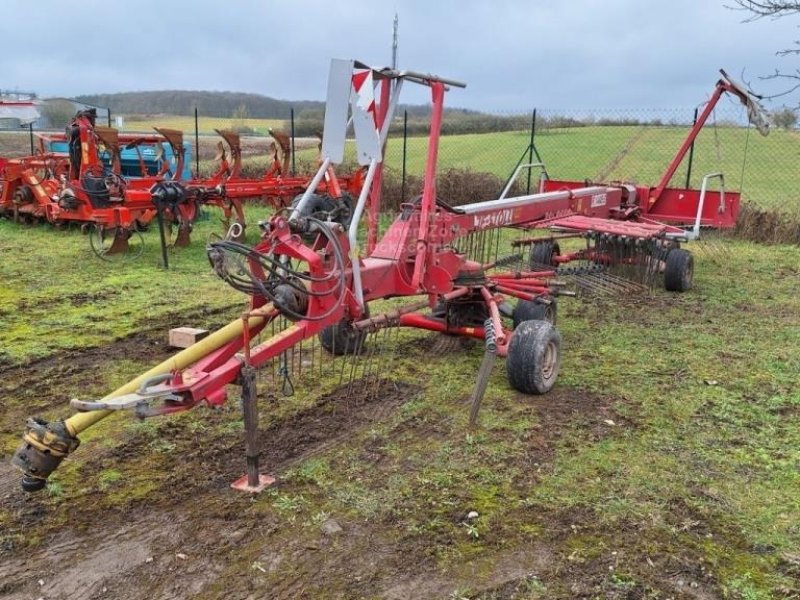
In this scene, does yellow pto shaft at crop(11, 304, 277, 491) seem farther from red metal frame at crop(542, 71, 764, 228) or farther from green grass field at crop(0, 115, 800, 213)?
green grass field at crop(0, 115, 800, 213)

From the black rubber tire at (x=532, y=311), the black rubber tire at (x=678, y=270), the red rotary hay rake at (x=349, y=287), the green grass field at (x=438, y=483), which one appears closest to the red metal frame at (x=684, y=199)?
the black rubber tire at (x=678, y=270)

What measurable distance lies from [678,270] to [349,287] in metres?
5.13

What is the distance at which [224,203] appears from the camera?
35.0ft

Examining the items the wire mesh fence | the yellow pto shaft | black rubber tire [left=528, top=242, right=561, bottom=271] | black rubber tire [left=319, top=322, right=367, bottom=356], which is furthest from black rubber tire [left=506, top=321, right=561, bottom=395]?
the wire mesh fence

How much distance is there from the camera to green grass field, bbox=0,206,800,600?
9.70 feet

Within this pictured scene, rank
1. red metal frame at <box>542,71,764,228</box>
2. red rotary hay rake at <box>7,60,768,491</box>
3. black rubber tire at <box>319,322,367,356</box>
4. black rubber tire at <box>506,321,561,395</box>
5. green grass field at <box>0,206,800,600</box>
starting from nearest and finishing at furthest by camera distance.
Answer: green grass field at <box>0,206,800,600</box> → red rotary hay rake at <box>7,60,768,491</box> → black rubber tire at <box>506,321,561,395</box> → black rubber tire at <box>319,322,367,356</box> → red metal frame at <box>542,71,764,228</box>

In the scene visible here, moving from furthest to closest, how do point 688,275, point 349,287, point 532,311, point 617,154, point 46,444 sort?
point 617,154 < point 688,275 < point 532,311 < point 349,287 < point 46,444

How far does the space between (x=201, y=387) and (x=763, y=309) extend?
6.08 m

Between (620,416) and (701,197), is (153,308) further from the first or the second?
(701,197)

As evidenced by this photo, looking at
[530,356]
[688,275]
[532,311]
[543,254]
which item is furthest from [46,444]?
[688,275]

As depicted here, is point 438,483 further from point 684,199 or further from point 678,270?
point 684,199

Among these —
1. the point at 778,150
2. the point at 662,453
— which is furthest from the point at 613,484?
the point at 778,150

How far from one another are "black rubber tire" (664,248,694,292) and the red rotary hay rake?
1362 millimetres

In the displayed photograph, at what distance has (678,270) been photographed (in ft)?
26.3
